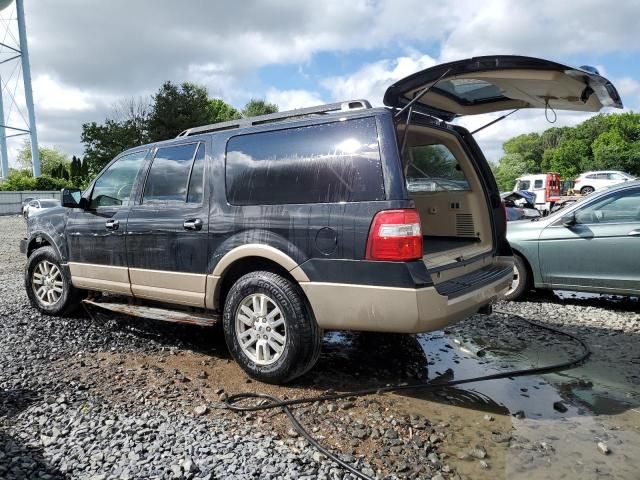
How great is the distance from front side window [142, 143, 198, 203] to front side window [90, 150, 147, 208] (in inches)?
10.7

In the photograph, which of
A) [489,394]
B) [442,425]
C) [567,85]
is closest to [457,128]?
[567,85]

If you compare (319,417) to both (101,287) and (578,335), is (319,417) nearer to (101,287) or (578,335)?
(101,287)

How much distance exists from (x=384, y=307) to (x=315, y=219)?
0.78 metres

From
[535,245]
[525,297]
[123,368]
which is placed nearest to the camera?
[123,368]

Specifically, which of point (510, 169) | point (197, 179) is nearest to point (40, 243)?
point (197, 179)

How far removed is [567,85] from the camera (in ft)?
12.5

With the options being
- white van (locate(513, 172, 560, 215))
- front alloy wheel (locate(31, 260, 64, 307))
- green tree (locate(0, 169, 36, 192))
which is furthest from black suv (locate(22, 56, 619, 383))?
green tree (locate(0, 169, 36, 192))

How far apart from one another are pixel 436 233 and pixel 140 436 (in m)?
3.21

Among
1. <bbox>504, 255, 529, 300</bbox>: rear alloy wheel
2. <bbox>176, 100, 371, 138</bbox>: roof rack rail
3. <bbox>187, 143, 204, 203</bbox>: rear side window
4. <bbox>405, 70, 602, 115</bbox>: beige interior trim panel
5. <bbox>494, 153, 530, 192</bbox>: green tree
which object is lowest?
→ <bbox>504, 255, 529, 300</bbox>: rear alloy wheel

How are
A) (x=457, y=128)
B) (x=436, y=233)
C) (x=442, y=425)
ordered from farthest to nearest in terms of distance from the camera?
1. (x=436, y=233)
2. (x=457, y=128)
3. (x=442, y=425)

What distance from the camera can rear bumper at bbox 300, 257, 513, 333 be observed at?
314 centimetres

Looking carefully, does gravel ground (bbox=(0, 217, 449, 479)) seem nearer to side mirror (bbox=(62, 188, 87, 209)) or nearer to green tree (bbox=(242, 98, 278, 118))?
side mirror (bbox=(62, 188, 87, 209))

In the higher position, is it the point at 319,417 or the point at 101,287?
the point at 101,287

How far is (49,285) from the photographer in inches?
Answer: 219
